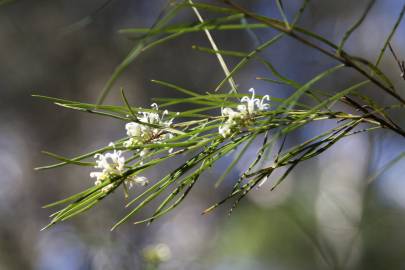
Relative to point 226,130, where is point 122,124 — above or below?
above

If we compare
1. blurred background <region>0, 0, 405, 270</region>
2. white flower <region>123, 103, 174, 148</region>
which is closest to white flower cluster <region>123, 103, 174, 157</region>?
white flower <region>123, 103, 174, 148</region>

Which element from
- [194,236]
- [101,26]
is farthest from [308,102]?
[101,26]

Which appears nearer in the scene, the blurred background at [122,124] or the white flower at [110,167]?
the white flower at [110,167]

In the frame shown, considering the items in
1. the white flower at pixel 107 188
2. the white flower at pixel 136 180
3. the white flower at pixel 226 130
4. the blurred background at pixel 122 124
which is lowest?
the white flower at pixel 107 188

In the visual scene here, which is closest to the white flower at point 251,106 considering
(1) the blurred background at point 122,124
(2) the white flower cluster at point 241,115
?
(2) the white flower cluster at point 241,115

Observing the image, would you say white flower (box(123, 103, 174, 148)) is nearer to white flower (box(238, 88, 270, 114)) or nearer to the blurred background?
white flower (box(238, 88, 270, 114))

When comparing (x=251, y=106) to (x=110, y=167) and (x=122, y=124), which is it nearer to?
(x=110, y=167)

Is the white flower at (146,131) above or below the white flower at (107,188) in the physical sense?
above

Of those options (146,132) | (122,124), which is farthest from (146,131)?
(122,124)

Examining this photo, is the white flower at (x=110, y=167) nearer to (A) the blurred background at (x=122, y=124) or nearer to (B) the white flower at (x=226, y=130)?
(B) the white flower at (x=226, y=130)
